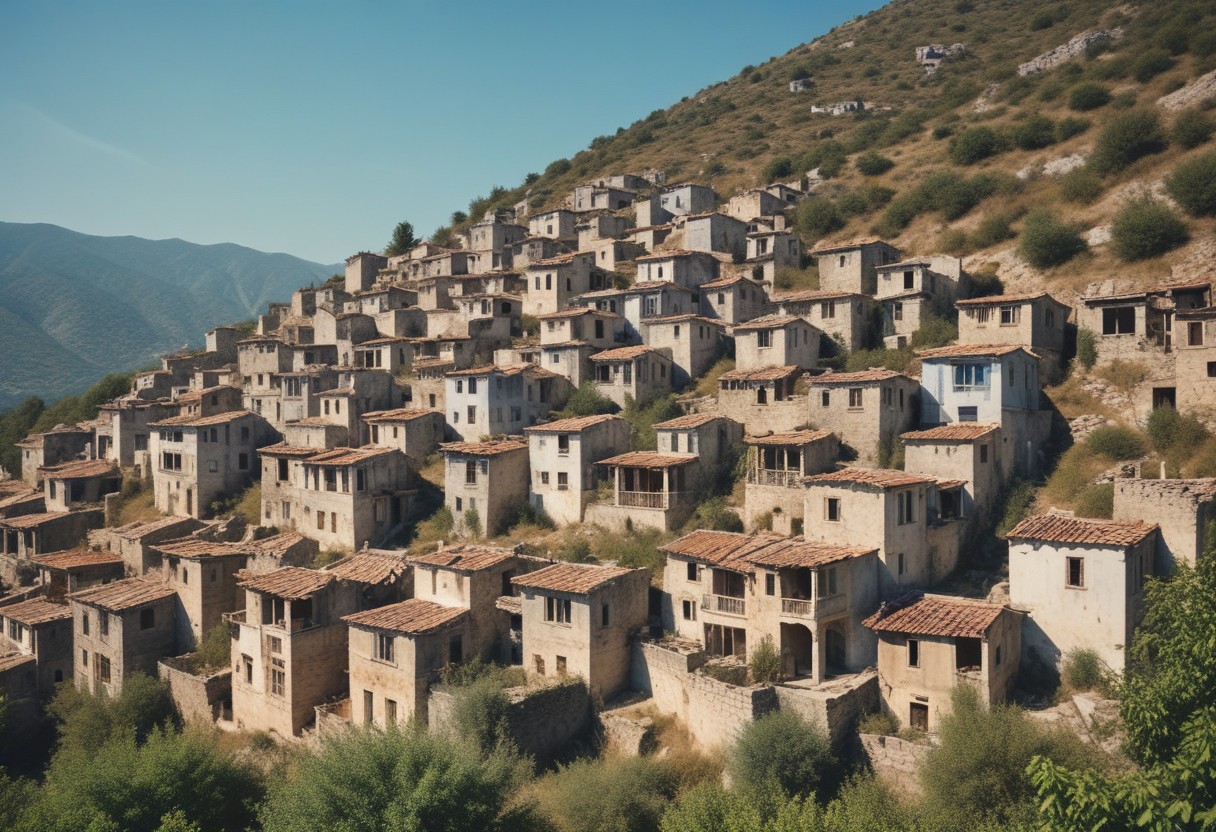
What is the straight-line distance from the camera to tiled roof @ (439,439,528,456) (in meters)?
37.5

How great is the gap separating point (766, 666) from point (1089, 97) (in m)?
50.2

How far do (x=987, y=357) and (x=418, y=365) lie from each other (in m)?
29.0

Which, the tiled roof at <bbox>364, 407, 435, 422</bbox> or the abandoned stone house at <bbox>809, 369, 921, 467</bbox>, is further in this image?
the tiled roof at <bbox>364, 407, 435, 422</bbox>

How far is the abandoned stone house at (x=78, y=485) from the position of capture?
1939 inches

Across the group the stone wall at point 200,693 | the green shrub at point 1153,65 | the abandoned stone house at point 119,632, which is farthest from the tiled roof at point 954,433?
the green shrub at point 1153,65

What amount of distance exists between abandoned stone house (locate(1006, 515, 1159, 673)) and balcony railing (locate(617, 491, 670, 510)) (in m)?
12.9

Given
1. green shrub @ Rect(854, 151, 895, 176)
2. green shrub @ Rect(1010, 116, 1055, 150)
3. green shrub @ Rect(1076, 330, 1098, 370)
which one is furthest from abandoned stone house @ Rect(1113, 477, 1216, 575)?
green shrub @ Rect(854, 151, 895, 176)

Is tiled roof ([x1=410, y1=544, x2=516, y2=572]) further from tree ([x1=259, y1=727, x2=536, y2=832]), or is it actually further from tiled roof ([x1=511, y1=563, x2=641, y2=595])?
tree ([x1=259, y1=727, x2=536, y2=832])

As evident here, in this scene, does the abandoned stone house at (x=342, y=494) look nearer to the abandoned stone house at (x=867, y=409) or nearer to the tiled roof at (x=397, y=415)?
the tiled roof at (x=397, y=415)

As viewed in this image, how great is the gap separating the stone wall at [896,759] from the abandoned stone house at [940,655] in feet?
3.55

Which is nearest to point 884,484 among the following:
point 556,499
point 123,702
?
point 556,499

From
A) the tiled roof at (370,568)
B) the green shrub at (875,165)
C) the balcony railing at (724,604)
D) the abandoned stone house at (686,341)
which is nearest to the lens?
the balcony railing at (724,604)

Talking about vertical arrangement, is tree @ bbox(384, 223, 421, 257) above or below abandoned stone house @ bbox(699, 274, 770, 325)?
above

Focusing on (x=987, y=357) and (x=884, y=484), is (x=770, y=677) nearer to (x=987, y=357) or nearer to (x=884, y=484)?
(x=884, y=484)
